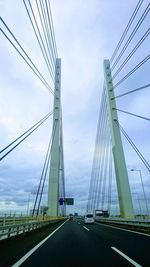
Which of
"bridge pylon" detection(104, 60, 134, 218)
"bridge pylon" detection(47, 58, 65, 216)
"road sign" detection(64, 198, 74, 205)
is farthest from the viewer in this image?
"road sign" detection(64, 198, 74, 205)

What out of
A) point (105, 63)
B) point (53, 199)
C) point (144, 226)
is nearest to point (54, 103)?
point (105, 63)

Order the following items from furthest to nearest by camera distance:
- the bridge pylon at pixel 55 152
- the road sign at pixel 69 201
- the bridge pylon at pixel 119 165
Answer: the road sign at pixel 69 201 → the bridge pylon at pixel 55 152 → the bridge pylon at pixel 119 165

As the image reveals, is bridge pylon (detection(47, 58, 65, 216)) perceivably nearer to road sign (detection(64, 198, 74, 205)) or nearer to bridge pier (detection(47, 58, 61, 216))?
bridge pier (detection(47, 58, 61, 216))

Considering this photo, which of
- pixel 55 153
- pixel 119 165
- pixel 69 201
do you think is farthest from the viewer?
pixel 69 201

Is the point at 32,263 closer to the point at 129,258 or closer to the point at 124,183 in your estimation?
the point at 129,258

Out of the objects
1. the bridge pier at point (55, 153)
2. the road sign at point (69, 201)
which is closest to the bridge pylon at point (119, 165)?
the bridge pier at point (55, 153)

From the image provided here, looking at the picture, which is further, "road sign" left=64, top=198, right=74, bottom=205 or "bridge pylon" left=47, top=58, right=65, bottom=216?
"road sign" left=64, top=198, right=74, bottom=205

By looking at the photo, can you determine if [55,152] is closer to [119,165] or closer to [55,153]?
[55,153]

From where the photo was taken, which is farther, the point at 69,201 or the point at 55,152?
the point at 69,201

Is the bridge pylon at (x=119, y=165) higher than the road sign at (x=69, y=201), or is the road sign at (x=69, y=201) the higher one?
the road sign at (x=69, y=201)

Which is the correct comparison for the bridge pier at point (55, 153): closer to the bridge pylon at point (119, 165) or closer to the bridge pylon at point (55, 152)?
the bridge pylon at point (55, 152)

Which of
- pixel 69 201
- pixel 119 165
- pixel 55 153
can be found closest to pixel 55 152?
pixel 55 153

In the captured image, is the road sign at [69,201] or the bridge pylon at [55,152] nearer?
the bridge pylon at [55,152]

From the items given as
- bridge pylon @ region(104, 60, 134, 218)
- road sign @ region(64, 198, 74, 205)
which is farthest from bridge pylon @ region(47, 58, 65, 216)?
road sign @ region(64, 198, 74, 205)
